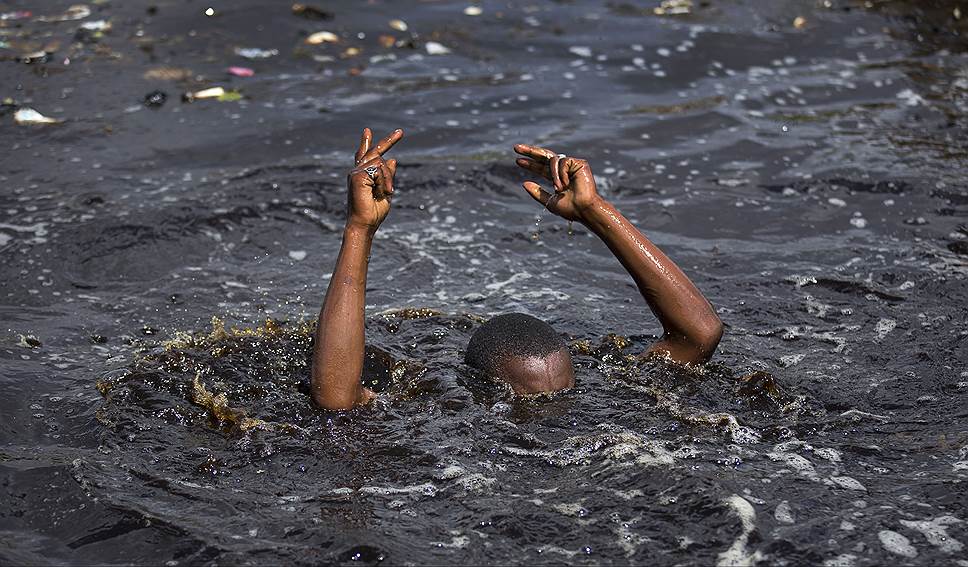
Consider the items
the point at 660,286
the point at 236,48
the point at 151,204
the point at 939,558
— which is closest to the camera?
the point at 939,558

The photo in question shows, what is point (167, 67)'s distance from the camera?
988 cm

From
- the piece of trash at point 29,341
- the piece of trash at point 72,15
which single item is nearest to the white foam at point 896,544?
the piece of trash at point 29,341

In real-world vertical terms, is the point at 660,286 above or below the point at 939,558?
above

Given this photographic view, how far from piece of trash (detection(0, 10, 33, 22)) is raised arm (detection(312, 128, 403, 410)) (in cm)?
720

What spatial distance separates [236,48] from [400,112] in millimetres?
2003

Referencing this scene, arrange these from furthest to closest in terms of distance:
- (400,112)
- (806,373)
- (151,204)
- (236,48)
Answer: (236,48) < (400,112) < (151,204) < (806,373)

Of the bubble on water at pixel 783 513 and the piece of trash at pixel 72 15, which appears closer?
the bubble on water at pixel 783 513

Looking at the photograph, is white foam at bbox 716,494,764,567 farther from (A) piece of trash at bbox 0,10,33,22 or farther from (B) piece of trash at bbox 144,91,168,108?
(A) piece of trash at bbox 0,10,33,22

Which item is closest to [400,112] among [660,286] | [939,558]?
[660,286]

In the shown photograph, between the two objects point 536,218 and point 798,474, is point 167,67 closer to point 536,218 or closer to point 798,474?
point 536,218

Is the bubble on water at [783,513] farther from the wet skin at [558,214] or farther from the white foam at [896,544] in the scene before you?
the wet skin at [558,214]

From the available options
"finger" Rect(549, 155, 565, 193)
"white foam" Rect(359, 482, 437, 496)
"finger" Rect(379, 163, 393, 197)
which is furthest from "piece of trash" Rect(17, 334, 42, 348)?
"finger" Rect(549, 155, 565, 193)

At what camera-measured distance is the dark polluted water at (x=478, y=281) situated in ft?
14.5

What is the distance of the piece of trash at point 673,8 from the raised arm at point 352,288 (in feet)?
24.9
